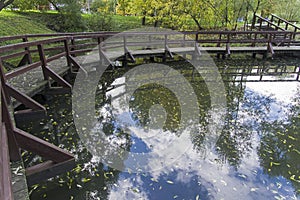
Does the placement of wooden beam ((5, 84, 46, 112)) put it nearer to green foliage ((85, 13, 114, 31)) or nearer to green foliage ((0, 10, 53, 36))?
green foliage ((0, 10, 53, 36))

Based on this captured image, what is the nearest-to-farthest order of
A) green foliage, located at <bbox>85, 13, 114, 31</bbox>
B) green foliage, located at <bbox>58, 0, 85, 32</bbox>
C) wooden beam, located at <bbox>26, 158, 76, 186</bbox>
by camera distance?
wooden beam, located at <bbox>26, 158, 76, 186</bbox> → green foliage, located at <bbox>58, 0, 85, 32</bbox> → green foliage, located at <bbox>85, 13, 114, 31</bbox>

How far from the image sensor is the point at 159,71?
29.5 ft

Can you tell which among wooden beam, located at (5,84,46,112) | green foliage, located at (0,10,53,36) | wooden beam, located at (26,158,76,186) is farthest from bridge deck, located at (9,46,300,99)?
green foliage, located at (0,10,53,36)

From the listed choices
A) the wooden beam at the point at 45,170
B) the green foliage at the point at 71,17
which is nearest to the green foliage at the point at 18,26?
the green foliage at the point at 71,17

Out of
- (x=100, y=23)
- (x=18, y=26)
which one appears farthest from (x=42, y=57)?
(x=100, y=23)

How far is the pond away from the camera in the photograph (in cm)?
299

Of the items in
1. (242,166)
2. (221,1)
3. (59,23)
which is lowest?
(242,166)

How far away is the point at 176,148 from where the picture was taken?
391 cm

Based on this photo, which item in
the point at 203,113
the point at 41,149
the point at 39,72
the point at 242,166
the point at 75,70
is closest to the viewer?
the point at 41,149

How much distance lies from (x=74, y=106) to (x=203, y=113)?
10.1 ft

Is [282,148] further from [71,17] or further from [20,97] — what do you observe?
[71,17]

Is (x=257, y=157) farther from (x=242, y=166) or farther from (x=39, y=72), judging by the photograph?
(x=39, y=72)

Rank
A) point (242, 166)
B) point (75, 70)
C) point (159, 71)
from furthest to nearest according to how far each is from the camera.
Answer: point (159, 71), point (75, 70), point (242, 166)

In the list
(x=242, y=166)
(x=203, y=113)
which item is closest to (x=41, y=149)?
(x=242, y=166)
